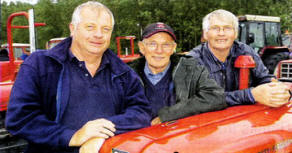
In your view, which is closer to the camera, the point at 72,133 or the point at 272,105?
the point at 72,133

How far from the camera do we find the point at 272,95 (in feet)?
6.04

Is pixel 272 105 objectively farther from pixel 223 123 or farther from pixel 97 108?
pixel 97 108

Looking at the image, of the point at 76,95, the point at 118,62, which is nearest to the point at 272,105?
the point at 118,62

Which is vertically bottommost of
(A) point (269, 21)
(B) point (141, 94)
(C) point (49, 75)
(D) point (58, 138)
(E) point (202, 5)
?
(D) point (58, 138)

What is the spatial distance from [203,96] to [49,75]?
98 cm

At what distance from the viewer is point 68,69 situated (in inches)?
66.1

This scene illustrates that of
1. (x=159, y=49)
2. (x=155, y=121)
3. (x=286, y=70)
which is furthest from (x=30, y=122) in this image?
(x=286, y=70)

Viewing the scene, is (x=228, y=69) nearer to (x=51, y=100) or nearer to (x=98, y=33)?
(x=98, y=33)

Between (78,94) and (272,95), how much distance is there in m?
1.21

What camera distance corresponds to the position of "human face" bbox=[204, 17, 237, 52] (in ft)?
7.88

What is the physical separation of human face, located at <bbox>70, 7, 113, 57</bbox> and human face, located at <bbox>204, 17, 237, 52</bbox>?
104cm

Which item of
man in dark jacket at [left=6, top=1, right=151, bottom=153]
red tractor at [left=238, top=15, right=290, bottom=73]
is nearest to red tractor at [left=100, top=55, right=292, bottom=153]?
man in dark jacket at [left=6, top=1, right=151, bottom=153]

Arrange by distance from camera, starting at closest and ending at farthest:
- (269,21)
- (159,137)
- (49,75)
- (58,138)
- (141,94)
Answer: (159,137)
(58,138)
(49,75)
(141,94)
(269,21)

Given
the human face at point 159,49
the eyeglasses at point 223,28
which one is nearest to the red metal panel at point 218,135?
the human face at point 159,49
